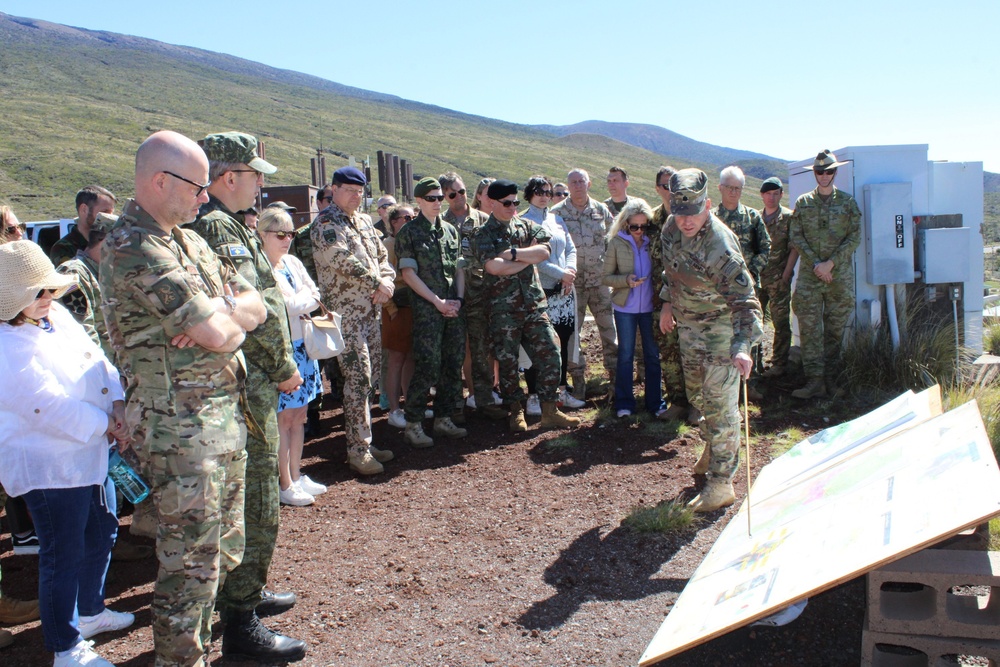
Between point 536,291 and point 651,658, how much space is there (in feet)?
13.3

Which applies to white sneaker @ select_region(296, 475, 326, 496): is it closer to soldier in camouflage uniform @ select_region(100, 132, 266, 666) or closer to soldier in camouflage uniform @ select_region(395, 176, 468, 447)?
soldier in camouflage uniform @ select_region(395, 176, 468, 447)

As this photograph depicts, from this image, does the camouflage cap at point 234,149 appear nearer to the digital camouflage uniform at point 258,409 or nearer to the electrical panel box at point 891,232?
the digital camouflage uniform at point 258,409

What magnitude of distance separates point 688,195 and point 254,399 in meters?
2.72

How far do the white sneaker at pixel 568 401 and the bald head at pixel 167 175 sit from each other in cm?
498

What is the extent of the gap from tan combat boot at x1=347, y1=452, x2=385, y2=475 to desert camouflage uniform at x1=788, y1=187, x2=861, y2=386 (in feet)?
14.1

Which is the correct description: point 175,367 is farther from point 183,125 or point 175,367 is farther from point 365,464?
point 183,125

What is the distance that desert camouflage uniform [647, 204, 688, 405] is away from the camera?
650cm

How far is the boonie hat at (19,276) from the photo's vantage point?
2.88m

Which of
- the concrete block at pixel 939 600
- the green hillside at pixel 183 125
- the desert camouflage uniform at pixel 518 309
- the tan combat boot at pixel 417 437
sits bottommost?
the tan combat boot at pixel 417 437

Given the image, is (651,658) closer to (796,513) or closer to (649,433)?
(796,513)

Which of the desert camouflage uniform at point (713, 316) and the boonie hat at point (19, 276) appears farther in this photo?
the desert camouflage uniform at point (713, 316)

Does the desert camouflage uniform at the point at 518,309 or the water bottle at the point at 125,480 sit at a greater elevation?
the desert camouflage uniform at the point at 518,309

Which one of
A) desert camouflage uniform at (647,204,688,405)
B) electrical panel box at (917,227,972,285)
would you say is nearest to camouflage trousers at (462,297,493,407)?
desert camouflage uniform at (647,204,688,405)

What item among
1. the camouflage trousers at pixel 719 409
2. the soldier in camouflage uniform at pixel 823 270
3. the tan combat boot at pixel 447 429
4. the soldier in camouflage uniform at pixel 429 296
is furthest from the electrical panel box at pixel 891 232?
the tan combat boot at pixel 447 429
